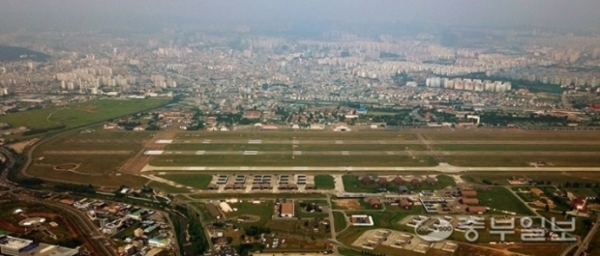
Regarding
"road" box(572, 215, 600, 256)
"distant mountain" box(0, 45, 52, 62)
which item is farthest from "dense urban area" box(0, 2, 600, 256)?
"distant mountain" box(0, 45, 52, 62)

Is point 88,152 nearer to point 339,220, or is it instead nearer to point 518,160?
point 339,220

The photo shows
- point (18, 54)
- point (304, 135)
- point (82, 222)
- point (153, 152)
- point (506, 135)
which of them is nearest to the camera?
point (82, 222)

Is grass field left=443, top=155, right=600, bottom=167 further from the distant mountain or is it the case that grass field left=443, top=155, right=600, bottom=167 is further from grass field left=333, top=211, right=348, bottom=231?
the distant mountain

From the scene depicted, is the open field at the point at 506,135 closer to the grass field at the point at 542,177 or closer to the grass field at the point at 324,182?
the grass field at the point at 542,177

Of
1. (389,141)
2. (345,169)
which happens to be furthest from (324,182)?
(389,141)

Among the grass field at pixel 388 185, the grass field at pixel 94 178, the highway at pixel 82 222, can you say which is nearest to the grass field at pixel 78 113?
the grass field at pixel 94 178

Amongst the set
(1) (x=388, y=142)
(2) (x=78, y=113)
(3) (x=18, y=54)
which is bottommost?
(2) (x=78, y=113)

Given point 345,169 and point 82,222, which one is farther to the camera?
point 345,169
